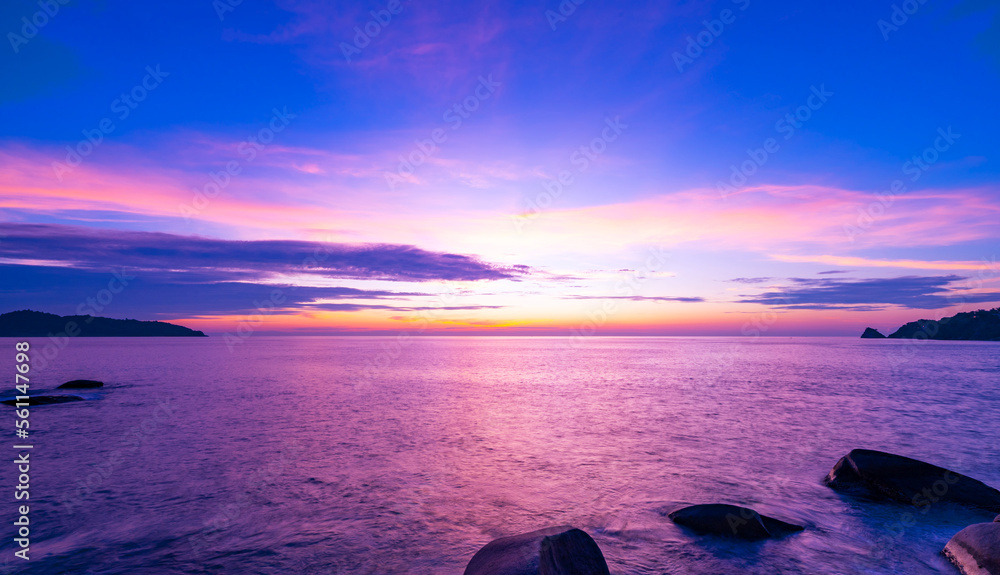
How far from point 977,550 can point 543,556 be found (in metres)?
9.03

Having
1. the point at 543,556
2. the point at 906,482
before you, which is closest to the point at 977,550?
the point at 906,482

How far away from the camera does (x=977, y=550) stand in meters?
9.41

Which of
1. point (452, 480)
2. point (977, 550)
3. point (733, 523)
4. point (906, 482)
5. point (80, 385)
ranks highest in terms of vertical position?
point (977, 550)

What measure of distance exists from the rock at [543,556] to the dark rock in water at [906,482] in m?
11.3

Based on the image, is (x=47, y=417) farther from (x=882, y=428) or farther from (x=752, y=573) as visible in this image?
(x=882, y=428)

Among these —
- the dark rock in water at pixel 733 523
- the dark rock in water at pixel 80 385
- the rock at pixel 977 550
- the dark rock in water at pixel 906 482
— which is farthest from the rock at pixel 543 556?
the dark rock in water at pixel 80 385

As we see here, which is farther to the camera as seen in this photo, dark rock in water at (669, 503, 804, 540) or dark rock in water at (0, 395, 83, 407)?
dark rock in water at (0, 395, 83, 407)

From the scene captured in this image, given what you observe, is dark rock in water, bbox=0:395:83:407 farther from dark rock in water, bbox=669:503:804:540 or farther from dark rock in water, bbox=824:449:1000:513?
dark rock in water, bbox=824:449:1000:513

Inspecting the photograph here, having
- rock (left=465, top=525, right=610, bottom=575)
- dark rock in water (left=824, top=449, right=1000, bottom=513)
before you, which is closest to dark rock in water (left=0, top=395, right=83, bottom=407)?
rock (left=465, top=525, right=610, bottom=575)

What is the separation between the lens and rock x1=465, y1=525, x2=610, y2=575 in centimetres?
752

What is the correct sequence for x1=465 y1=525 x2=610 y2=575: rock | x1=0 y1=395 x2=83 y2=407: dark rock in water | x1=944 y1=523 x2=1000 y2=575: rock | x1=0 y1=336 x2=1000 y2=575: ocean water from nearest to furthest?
x1=465 y1=525 x2=610 y2=575: rock, x1=944 y1=523 x2=1000 y2=575: rock, x1=0 y1=336 x2=1000 y2=575: ocean water, x1=0 y1=395 x2=83 y2=407: dark rock in water

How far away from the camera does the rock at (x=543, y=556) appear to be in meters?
7.52

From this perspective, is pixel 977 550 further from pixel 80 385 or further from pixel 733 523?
pixel 80 385

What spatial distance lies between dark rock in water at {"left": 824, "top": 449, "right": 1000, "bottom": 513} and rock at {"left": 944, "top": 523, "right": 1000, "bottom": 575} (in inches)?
159
